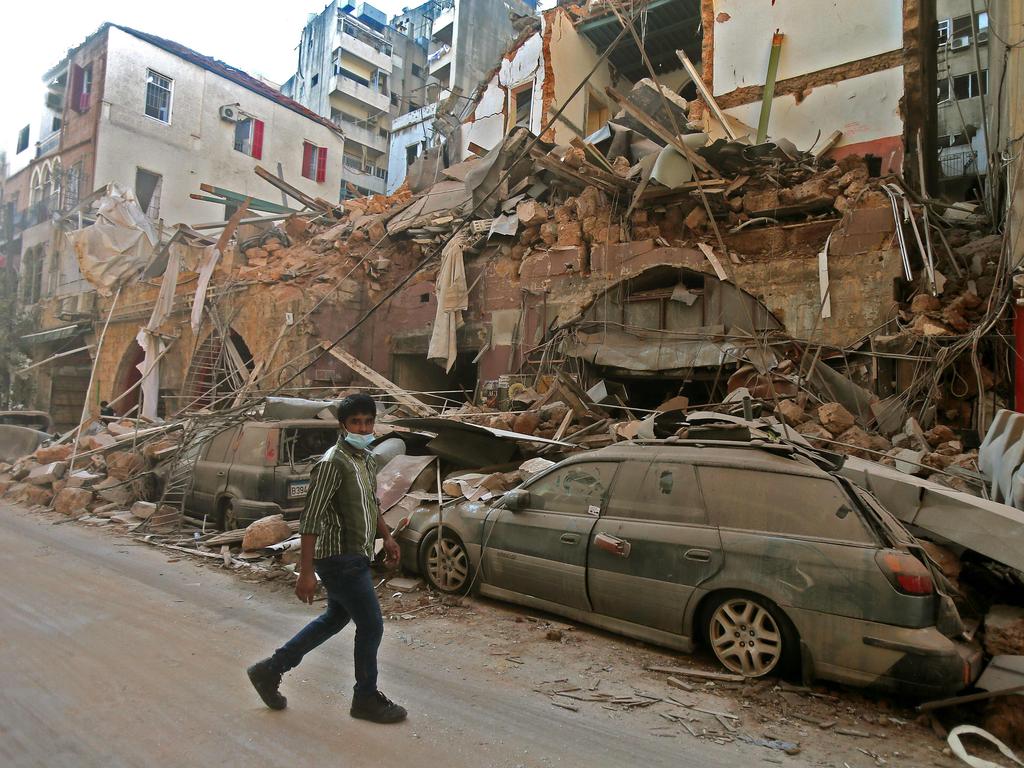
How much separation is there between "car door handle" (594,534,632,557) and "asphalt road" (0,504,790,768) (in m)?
1.12

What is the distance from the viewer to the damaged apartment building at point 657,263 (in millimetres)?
8461

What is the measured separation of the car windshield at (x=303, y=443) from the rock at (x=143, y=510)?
2.35 metres

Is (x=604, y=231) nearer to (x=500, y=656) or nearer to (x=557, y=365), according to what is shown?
(x=557, y=365)

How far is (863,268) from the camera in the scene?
8.62 meters

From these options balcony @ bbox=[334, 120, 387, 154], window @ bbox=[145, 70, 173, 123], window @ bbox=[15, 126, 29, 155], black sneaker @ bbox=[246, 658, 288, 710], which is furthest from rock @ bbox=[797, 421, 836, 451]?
balcony @ bbox=[334, 120, 387, 154]

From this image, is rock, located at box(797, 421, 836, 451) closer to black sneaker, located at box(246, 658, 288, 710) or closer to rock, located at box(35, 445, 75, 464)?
black sneaker, located at box(246, 658, 288, 710)

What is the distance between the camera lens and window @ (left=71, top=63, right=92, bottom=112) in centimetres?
2616

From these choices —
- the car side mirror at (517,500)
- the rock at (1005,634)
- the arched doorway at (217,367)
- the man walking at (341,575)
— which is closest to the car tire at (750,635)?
the rock at (1005,634)

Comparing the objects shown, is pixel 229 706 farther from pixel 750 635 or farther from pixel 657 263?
pixel 657 263

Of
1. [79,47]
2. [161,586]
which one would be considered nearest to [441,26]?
[79,47]

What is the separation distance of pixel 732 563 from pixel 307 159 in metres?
33.9

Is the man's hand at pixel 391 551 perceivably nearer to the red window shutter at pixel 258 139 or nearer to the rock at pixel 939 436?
the rock at pixel 939 436

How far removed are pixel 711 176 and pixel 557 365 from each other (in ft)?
13.0

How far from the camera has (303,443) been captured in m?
8.13
